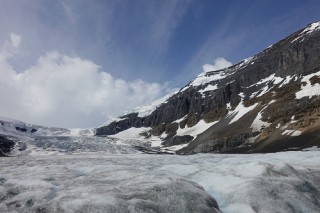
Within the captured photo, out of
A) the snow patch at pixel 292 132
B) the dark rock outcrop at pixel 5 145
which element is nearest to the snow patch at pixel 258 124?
the snow patch at pixel 292 132

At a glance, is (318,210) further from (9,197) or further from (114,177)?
(9,197)

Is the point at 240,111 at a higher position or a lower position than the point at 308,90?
lower

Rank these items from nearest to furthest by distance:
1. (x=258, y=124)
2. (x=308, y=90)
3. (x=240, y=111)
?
1. (x=258, y=124)
2. (x=308, y=90)
3. (x=240, y=111)

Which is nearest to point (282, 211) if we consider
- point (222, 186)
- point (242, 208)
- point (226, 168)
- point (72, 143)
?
point (242, 208)

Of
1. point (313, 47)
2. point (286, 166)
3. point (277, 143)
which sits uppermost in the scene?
point (313, 47)

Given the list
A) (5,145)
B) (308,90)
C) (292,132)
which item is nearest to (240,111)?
(308,90)

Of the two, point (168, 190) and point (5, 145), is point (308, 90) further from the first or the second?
point (168, 190)

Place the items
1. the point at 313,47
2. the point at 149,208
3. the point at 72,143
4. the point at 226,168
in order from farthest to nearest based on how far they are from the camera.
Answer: the point at 313,47, the point at 72,143, the point at 226,168, the point at 149,208

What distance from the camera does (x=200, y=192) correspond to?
16.2 metres

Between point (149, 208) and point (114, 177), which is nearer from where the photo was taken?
point (149, 208)

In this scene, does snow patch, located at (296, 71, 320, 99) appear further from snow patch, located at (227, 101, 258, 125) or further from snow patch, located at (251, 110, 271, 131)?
snow patch, located at (227, 101, 258, 125)

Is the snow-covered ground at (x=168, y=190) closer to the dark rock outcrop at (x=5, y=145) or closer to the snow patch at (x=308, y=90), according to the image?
the dark rock outcrop at (x=5, y=145)

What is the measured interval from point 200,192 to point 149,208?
3.13m

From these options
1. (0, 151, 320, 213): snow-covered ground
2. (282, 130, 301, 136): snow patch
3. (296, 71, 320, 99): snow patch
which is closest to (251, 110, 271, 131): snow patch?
(296, 71, 320, 99): snow patch
